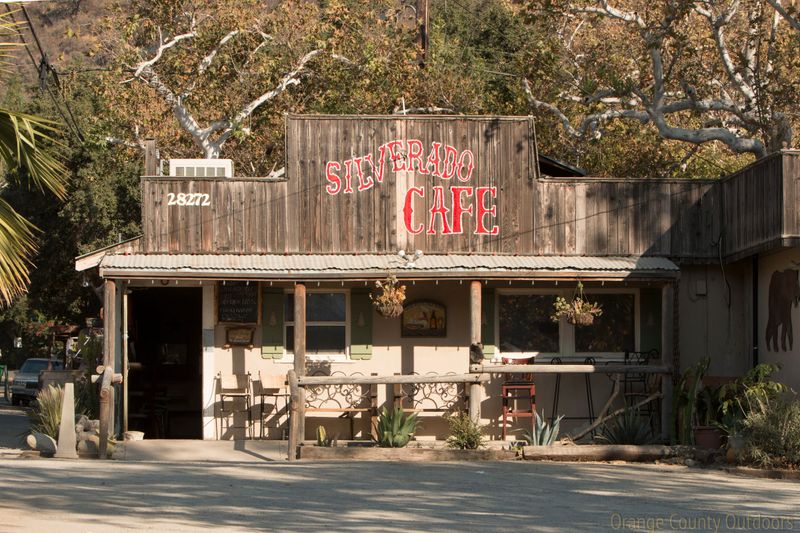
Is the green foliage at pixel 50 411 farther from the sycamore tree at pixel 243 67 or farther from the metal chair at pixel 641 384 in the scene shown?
the sycamore tree at pixel 243 67

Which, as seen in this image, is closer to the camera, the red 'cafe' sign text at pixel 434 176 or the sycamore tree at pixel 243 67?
the red 'cafe' sign text at pixel 434 176

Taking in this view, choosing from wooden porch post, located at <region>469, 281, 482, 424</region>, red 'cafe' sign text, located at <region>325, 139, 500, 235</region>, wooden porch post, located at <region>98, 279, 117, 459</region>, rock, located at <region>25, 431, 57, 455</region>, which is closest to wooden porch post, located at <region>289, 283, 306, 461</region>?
red 'cafe' sign text, located at <region>325, 139, 500, 235</region>

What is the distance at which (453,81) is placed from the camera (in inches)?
1276

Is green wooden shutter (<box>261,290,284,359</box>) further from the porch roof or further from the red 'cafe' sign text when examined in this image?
the red 'cafe' sign text

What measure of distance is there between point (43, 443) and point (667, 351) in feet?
31.5

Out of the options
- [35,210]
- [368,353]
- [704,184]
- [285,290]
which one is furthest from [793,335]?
[35,210]

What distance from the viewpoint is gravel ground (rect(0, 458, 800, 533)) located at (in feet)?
34.0

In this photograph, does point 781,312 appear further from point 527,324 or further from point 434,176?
point 434,176

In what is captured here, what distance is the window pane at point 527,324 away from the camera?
1922 centimetres

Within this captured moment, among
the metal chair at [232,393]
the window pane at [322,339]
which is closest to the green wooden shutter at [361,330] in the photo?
the window pane at [322,339]

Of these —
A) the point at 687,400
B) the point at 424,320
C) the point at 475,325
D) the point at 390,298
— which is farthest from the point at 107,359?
the point at 687,400

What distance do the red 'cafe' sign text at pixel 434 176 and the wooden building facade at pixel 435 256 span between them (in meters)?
0.02

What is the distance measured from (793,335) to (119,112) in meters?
19.8

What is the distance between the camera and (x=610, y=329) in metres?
19.3
